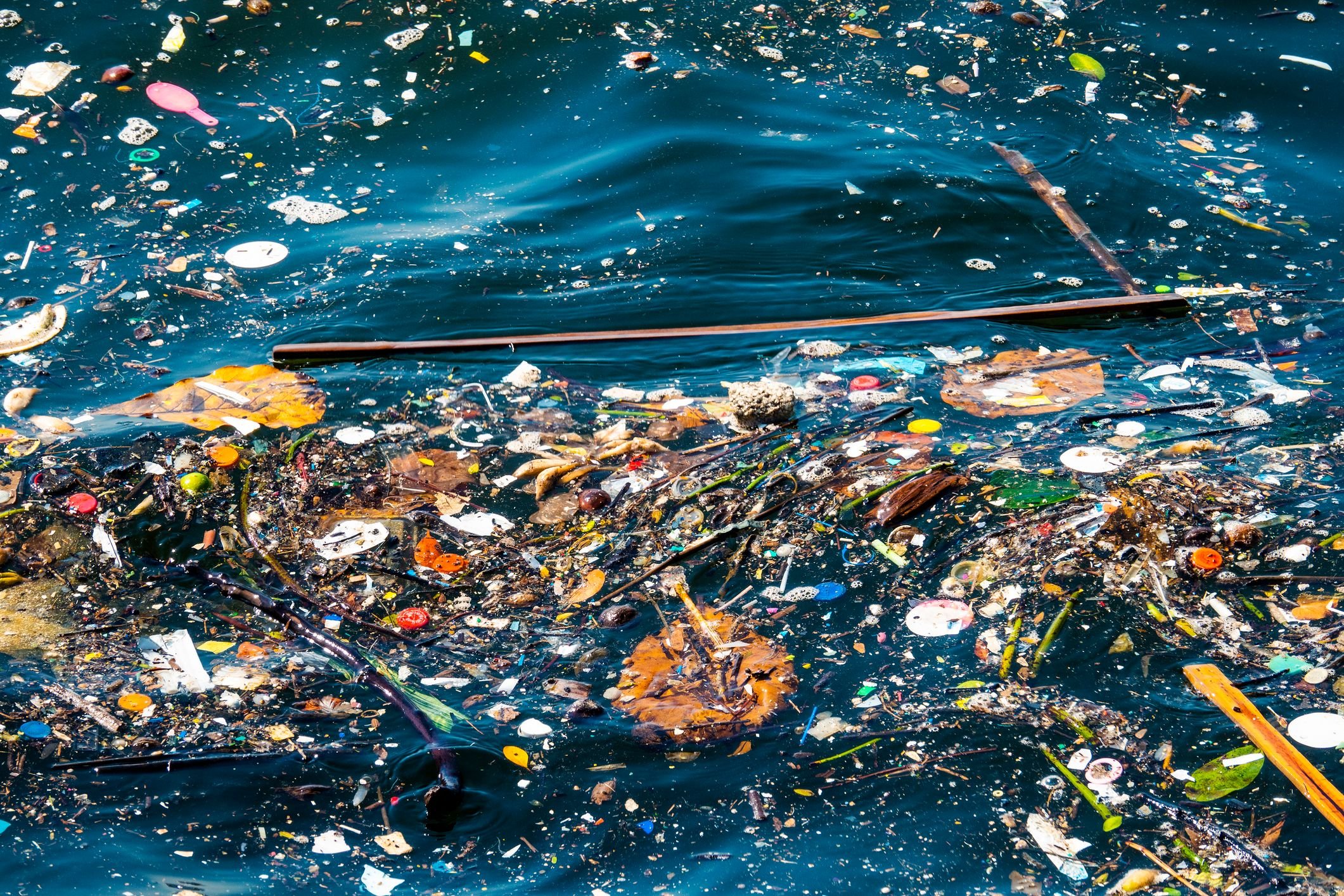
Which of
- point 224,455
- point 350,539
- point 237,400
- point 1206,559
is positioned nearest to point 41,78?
point 237,400

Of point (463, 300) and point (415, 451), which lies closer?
point (415, 451)

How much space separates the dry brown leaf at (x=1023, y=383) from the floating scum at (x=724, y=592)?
0.02 m

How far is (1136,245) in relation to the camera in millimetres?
4305

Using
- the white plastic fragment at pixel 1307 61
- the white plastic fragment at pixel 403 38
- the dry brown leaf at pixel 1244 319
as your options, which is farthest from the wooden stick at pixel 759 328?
the white plastic fragment at pixel 1307 61

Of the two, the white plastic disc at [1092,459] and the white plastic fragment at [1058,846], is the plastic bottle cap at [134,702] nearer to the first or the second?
the white plastic fragment at [1058,846]

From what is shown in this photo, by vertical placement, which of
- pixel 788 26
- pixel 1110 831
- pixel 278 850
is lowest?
pixel 278 850

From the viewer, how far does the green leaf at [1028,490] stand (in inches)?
117

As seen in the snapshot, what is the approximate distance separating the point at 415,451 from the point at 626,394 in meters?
0.73

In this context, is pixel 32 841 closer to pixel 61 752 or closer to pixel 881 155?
pixel 61 752

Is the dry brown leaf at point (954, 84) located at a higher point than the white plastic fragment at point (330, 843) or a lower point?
higher

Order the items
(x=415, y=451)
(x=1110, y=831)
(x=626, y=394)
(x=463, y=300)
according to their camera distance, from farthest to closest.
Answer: (x=463, y=300), (x=626, y=394), (x=415, y=451), (x=1110, y=831)

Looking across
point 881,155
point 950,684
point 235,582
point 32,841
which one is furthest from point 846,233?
point 32,841

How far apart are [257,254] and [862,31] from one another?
3.19 meters

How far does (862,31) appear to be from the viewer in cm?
551
